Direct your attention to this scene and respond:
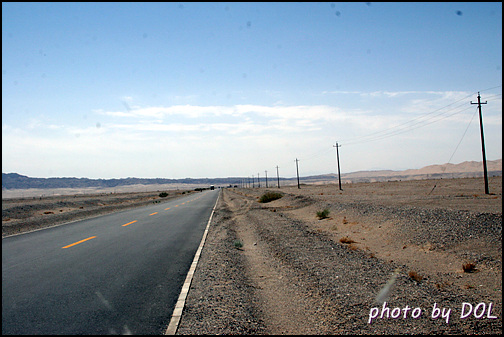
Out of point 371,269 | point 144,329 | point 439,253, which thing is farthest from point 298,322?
point 439,253

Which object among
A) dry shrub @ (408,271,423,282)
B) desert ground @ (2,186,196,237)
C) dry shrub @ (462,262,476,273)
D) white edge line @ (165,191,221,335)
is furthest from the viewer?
desert ground @ (2,186,196,237)

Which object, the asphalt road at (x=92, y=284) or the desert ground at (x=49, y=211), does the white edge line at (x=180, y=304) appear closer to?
the asphalt road at (x=92, y=284)

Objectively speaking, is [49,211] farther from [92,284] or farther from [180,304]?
[180,304]

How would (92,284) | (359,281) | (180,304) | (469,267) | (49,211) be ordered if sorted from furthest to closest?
(49,211)
(469,267)
(359,281)
(92,284)
(180,304)

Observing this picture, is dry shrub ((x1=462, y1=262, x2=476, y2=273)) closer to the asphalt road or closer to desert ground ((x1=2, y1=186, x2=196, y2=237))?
the asphalt road

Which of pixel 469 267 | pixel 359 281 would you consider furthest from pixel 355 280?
pixel 469 267

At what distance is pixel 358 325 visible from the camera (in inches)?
238

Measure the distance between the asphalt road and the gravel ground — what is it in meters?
0.69

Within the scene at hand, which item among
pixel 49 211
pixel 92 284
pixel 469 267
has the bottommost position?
pixel 469 267

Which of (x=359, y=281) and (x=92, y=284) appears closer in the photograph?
(x=92, y=284)

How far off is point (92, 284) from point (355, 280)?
6.13 m

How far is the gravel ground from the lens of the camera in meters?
6.13

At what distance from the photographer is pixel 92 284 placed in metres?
7.69

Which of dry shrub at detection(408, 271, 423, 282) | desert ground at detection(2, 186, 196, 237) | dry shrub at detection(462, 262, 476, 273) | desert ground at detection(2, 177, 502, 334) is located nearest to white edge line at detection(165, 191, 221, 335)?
desert ground at detection(2, 177, 502, 334)
